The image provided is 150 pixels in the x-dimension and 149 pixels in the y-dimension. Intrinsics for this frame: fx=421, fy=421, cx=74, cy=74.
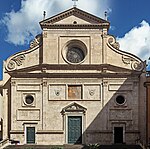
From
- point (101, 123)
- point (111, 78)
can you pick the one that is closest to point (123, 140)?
point (101, 123)

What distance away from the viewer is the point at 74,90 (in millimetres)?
35688

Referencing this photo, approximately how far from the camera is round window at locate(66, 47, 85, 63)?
36.3 meters

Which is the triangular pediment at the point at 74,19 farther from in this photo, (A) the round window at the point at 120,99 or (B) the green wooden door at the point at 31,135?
(B) the green wooden door at the point at 31,135

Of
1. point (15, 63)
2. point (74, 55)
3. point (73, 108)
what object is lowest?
point (73, 108)

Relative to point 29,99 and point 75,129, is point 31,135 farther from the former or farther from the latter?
point 75,129

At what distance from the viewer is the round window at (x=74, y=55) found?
36.3m

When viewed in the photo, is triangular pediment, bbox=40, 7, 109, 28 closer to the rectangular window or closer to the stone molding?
the rectangular window

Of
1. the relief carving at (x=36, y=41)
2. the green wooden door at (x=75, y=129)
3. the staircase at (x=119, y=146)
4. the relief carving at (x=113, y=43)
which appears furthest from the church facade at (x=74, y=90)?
the staircase at (x=119, y=146)

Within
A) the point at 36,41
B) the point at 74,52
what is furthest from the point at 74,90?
the point at 36,41

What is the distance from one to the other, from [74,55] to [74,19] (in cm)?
312

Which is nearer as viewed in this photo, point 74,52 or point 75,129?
point 75,129

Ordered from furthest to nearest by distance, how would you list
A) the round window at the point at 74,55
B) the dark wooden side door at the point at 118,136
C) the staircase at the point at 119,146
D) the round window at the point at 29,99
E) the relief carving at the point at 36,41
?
the relief carving at the point at 36,41 < the round window at the point at 74,55 < the round window at the point at 29,99 < the dark wooden side door at the point at 118,136 < the staircase at the point at 119,146

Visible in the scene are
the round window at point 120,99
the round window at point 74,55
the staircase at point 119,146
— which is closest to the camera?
the staircase at point 119,146

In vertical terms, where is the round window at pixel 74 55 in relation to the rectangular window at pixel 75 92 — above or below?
above
